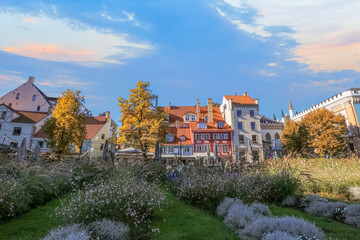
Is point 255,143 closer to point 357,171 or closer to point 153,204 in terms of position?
point 357,171

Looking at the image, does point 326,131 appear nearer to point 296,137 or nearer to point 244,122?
point 296,137

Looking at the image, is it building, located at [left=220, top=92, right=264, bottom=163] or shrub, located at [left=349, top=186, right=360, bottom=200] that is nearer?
shrub, located at [left=349, top=186, right=360, bottom=200]

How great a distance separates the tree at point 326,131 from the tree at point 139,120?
27.7 m

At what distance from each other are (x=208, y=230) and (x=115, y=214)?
2102 mm

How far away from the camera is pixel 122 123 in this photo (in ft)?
89.5

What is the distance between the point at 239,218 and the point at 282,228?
1.16 m

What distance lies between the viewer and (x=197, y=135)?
38.7 metres

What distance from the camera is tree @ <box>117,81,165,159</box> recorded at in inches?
994

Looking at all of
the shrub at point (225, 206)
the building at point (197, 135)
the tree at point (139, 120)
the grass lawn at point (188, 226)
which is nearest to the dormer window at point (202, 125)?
the building at point (197, 135)

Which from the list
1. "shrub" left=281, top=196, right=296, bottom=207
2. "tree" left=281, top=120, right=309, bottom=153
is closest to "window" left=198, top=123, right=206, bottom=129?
"tree" left=281, top=120, right=309, bottom=153

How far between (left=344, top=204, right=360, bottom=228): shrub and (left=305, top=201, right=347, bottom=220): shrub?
215mm

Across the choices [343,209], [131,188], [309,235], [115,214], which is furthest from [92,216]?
[343,209]

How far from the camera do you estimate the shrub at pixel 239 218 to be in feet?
15.9

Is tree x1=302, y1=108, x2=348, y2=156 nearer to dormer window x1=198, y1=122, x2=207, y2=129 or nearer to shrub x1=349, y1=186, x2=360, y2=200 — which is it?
dormer window x1=198, y1=122, x2=207, y2=129
